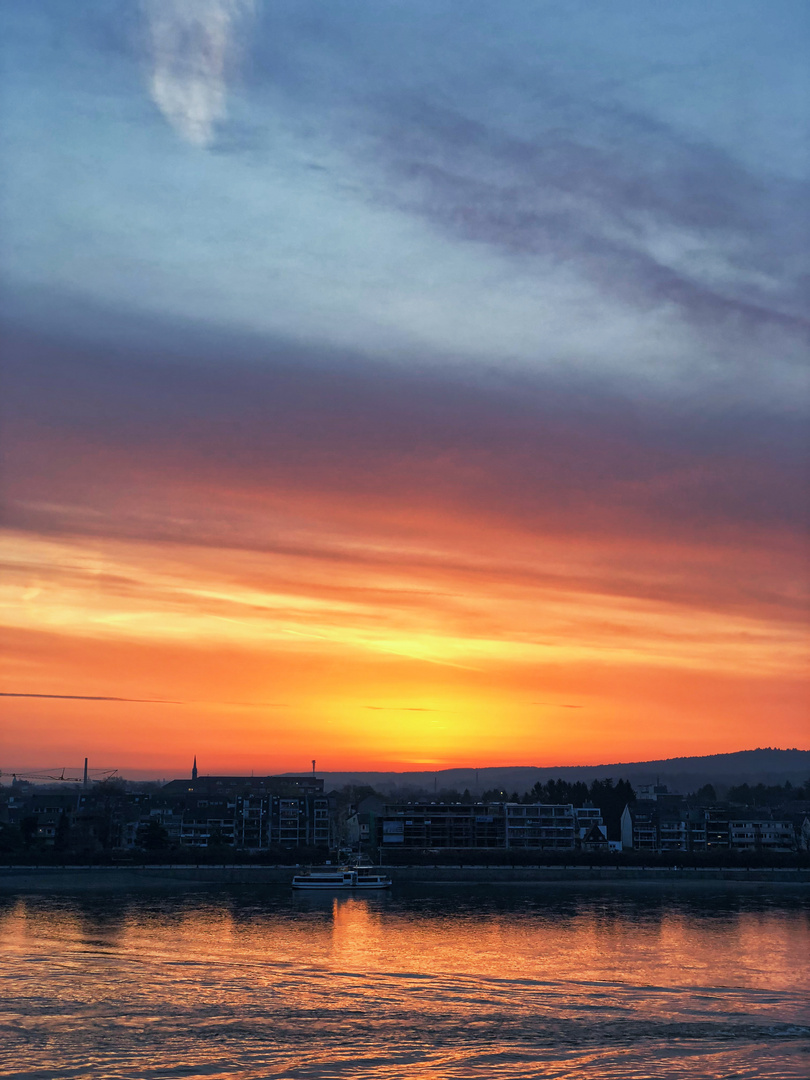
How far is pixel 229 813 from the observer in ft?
472

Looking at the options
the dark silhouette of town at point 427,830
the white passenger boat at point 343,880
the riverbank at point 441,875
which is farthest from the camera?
the dark silhouette of town at point 427,830

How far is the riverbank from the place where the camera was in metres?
105

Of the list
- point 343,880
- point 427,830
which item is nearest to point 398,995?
point 343,880

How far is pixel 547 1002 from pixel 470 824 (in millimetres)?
98372

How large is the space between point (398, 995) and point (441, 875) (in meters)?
71.1

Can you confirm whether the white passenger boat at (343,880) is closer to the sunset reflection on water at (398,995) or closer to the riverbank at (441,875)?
the riverbank at (441,875)

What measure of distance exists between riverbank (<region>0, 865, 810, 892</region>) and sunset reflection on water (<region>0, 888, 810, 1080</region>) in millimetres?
24244

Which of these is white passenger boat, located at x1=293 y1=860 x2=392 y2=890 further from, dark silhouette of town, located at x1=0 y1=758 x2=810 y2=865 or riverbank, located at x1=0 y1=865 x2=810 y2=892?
dark silhouette of town, located at x1=0 y1=758 x2=810 y2=865

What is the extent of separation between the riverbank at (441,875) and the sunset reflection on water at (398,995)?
954 inches

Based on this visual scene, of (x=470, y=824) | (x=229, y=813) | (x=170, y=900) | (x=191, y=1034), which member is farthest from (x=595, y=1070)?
(x=229, y=813)

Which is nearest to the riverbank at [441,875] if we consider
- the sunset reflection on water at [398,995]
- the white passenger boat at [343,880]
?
the white passenger boat at [343,880]

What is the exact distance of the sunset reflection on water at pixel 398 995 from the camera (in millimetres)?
33406

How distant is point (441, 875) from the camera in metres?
113

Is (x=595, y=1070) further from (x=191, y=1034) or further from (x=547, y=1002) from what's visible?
(x=191, y=1034)
